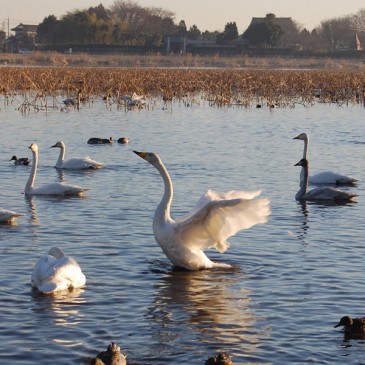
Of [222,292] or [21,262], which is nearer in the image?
[222,292]

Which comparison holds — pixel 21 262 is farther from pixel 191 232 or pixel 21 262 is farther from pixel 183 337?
pixel 183 337

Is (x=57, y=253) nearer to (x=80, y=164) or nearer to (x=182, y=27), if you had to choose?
(x=80, y=164)

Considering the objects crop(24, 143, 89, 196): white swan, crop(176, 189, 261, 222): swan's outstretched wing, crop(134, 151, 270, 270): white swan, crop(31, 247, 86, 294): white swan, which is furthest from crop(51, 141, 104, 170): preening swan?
crop(31, 247, 86, 294): white swan

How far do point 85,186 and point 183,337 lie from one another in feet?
25.0

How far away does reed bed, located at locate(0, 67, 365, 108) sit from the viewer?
31.7 m

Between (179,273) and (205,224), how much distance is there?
62 centimetres

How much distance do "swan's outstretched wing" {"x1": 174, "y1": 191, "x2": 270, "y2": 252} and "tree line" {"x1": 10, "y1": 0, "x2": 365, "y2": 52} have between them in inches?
3154

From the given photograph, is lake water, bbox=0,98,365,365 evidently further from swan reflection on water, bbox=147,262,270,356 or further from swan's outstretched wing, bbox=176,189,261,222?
swan's outstretched wing, bbox=176,189,261,222

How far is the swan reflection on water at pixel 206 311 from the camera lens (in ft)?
23.0

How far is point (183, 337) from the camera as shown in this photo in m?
7.04

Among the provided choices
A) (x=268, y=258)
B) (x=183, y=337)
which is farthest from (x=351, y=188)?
(x=183, y=337)

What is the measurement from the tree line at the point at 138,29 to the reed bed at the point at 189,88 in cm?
5132

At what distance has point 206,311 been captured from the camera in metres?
7.75

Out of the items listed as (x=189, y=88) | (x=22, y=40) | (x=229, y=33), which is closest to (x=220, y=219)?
(x=189, y=88)
